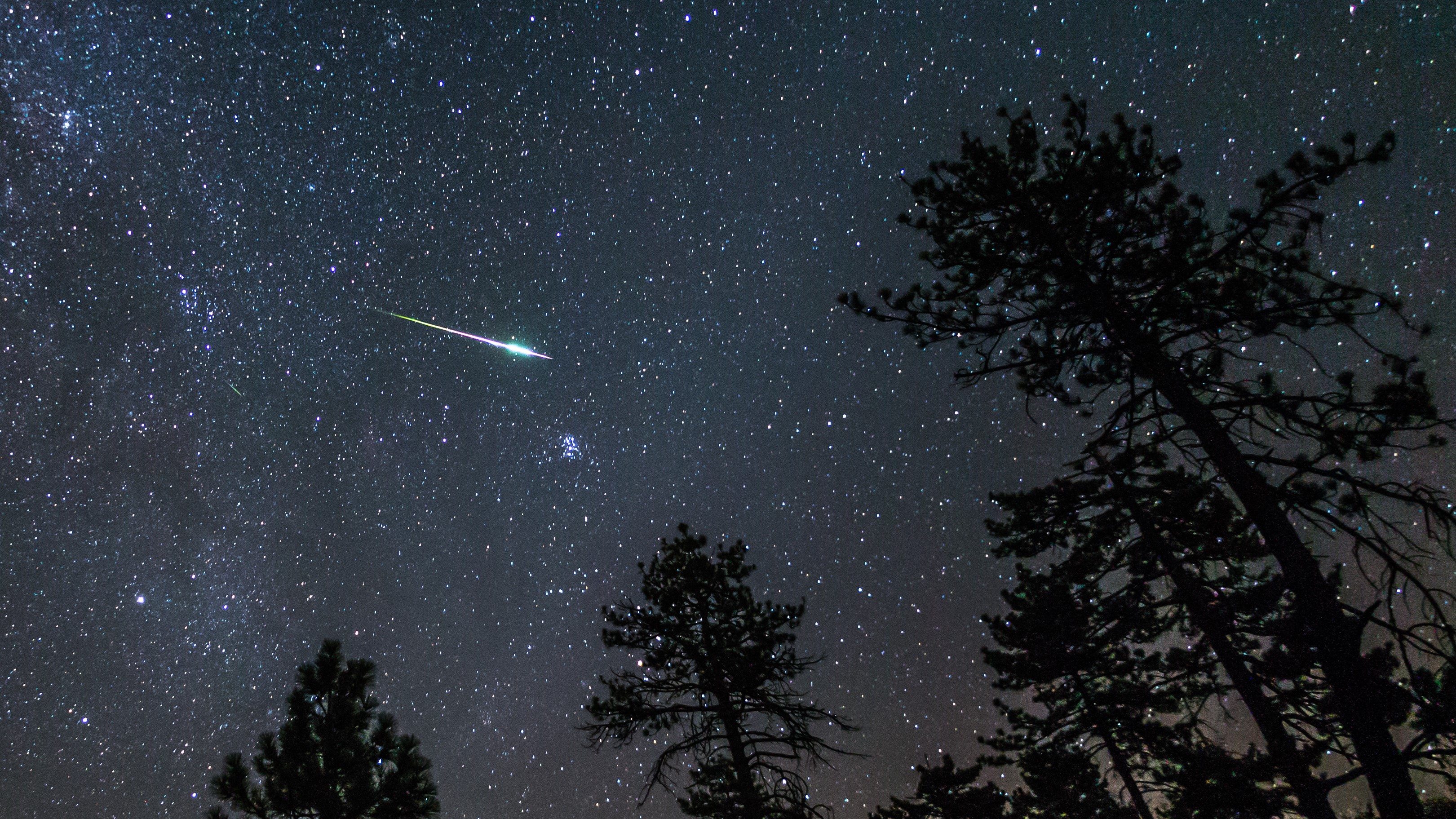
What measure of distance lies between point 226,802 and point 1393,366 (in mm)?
14602

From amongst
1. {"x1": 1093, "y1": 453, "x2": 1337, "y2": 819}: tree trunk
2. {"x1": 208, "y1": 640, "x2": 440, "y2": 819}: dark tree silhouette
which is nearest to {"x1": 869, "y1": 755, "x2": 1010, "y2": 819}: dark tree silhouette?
{"x1": 1093, "y1": 453, "x2": 1337, "y2": 819}: tree trunk

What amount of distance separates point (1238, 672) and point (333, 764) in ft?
42.0

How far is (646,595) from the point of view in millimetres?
11867

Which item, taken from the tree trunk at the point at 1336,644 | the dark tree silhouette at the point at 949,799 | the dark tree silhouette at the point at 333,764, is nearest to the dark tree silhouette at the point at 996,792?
the dark tree silhouette at the point at 949,799

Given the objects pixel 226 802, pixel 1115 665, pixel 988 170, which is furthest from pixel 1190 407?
pixel 226 802

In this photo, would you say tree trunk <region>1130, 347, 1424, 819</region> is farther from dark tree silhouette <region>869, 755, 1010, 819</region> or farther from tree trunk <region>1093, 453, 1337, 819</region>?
dark tree silhouette <region>869, 755, 1010, 819</region>

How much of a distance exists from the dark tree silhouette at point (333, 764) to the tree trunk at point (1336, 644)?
37.0ft

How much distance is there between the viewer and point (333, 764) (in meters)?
9.52

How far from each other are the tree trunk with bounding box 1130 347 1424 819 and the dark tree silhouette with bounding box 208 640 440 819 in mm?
11266

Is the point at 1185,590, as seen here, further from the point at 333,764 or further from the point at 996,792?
the point at 333,764

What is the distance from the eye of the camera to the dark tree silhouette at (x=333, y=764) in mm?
8789

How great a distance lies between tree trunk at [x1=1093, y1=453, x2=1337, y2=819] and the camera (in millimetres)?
6848

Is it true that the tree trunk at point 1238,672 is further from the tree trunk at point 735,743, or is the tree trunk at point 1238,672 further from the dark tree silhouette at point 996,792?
the tree trunk at point 735,743

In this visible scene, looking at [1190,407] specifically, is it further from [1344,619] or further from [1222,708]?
[1222,708]
